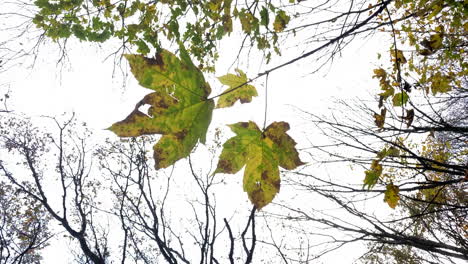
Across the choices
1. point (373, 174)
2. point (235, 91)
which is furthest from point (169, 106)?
point (373, 174)

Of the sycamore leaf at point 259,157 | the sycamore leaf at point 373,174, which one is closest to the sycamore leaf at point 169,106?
the sycamore leaf at point 259,157

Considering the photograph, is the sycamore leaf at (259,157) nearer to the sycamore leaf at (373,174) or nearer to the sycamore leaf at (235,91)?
the sycamore leaf at (235,91)

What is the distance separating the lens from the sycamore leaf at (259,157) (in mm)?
613

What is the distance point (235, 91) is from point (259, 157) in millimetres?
197

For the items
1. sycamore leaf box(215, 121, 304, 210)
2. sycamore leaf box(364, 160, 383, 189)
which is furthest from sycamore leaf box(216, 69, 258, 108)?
sycamore leaf box(364, 160, 383, 189)

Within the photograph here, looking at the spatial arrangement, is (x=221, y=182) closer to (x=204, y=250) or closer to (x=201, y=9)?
(x=204, y=250)

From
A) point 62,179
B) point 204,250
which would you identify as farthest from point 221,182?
point 62,179

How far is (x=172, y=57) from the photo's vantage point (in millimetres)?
557

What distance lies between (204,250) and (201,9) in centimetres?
554

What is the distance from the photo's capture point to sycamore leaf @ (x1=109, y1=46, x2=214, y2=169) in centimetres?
52

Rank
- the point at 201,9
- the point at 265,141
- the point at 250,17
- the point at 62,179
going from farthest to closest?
the point at 62,179 → the point at 201,9 → the point at 250,17 → the point at 265,141

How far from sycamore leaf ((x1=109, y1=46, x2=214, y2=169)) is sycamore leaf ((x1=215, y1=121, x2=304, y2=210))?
97mm

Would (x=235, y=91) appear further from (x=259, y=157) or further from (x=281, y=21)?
(x=281, y=21)

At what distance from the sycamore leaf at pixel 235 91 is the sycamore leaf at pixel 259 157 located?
10cm
